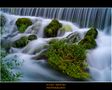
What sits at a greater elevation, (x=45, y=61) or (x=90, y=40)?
(x=90, y=40)

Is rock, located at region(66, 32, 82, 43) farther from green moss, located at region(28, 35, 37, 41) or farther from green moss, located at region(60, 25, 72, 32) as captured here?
green moss, located at region(28, 35, 37, 41)

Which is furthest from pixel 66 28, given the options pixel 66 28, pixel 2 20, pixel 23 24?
pixel 2 20

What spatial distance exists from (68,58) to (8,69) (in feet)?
1.06

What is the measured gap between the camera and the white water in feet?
5.80

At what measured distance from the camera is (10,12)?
5.97ft

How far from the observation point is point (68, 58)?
1.78m

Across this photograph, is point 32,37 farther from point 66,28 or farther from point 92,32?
point 92,32

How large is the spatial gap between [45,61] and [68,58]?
4.8 inches

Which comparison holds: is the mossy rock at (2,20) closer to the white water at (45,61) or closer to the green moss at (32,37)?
the white water at (45,61)
